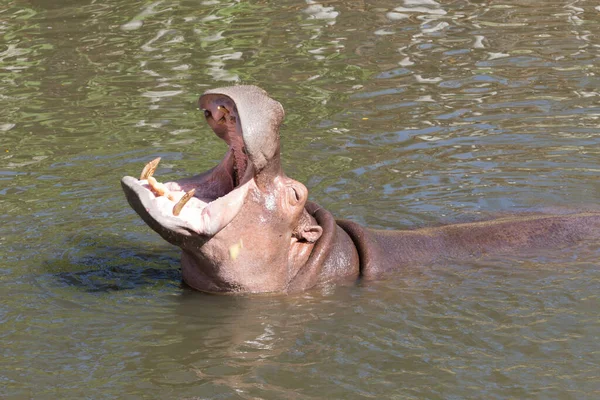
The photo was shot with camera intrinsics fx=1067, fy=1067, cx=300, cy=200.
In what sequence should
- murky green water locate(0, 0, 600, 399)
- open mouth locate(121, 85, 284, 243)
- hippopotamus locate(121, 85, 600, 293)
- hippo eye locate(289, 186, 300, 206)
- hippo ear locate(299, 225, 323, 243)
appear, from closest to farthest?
murky green water locate(0, 0, 600, 399) → open mouth locate(121, 85, 284, 243) → hippopotamus locate(121, 85, 600, 293) → hippo eye locate(289, 186, 300, 206) → hippo ear locate(299, 225, 323, 243)

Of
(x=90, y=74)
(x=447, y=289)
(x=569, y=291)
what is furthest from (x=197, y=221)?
(x=90, y=74)

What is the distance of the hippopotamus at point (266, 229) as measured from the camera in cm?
584

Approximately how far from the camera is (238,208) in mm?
6004

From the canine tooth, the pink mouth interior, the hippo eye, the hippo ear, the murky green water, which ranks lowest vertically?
the murky green water

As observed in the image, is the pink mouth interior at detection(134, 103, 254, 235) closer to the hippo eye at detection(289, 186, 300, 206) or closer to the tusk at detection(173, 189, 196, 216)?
the tusk at detection(173, 189, 196, 216)

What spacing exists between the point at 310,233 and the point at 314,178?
2.10 meters

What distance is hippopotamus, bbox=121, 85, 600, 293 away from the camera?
19.2 ft

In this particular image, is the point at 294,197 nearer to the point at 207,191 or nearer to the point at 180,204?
the point at 207,191

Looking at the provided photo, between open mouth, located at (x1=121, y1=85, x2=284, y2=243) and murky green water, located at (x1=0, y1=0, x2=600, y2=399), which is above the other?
open mouth, located at (x1=121, y1=85, x2=284, y2=243)

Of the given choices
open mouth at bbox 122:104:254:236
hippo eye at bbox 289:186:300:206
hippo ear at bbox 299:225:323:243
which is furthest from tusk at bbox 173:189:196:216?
hippo ear at bbox 299:225:323:243

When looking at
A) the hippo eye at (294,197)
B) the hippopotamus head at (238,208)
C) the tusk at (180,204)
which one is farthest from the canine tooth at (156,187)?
the hippo eye at (294,197)

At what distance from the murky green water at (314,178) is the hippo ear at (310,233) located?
35 cm

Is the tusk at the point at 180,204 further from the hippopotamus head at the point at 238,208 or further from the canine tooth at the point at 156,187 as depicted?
the canine tooth at the point at 156,187

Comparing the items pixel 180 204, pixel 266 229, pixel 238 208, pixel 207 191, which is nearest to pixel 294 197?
pixel 266 229
